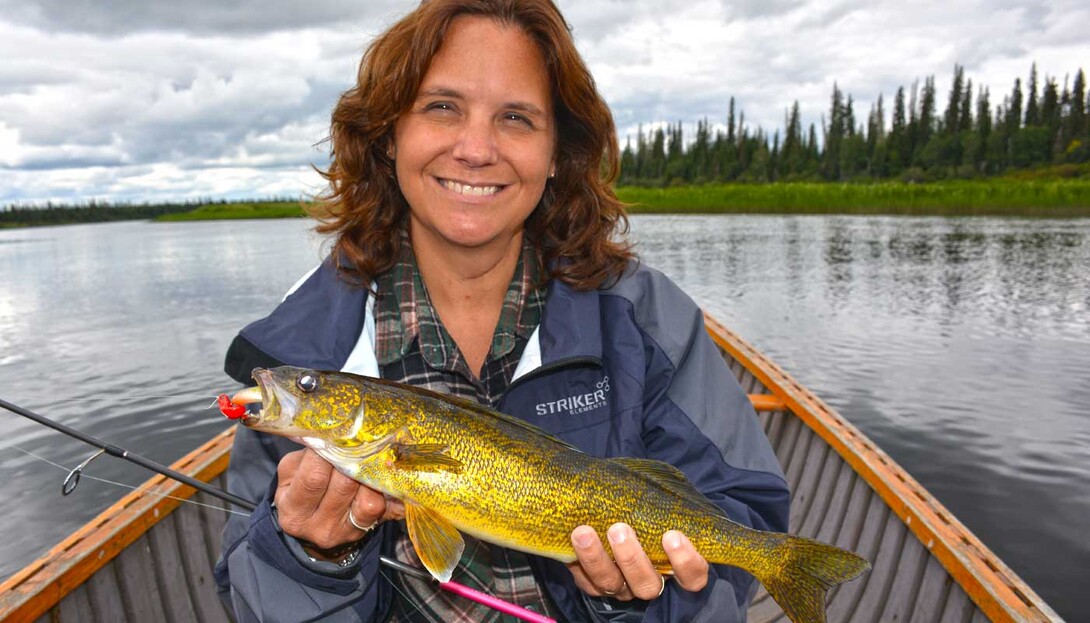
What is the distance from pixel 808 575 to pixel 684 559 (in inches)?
22.4

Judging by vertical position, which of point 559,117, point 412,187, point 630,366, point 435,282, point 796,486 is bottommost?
point 796,486

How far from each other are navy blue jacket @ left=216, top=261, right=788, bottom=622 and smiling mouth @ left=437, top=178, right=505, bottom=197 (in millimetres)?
589

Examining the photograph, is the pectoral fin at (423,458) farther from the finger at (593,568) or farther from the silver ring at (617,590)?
the silver ring at (617,590)

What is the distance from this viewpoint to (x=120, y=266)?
136 feet

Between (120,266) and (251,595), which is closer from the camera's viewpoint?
(251,595)

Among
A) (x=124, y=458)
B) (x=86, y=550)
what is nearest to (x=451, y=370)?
(x=124, y=458)

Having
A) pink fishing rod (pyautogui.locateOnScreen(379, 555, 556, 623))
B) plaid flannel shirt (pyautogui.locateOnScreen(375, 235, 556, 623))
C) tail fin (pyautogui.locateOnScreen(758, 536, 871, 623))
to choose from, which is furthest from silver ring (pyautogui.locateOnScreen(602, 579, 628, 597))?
tail fin (pyautogui.locateOnScreen(758, 536, 871, 623))

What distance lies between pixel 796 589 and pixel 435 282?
6.90 feet

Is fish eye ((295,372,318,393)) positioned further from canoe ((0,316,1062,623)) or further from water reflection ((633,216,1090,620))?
water reflection ((633,216,1090,620))

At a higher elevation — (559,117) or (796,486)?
(559,117)

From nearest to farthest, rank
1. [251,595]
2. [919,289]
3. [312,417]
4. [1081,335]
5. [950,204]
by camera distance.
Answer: [312,417] → [251,595] → [1081,335] → [919,289] → [950,204]

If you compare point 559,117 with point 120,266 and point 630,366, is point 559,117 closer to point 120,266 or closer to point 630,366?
point 630,366

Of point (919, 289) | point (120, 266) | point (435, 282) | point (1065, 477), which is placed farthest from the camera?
point (120, 266)

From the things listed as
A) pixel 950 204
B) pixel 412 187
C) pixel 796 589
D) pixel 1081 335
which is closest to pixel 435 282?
pixel 412 187
